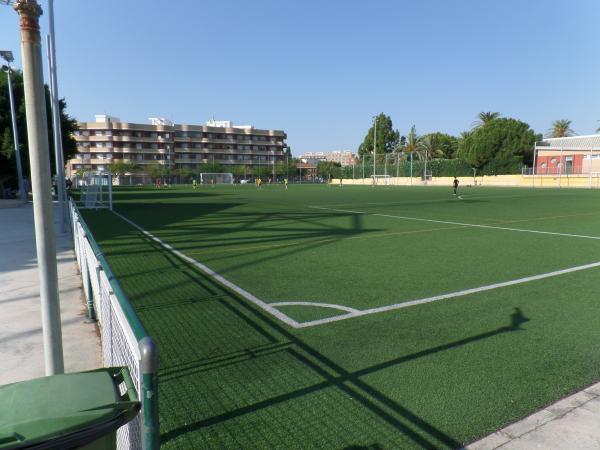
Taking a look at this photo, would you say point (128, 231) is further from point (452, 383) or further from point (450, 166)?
point (450, 166)

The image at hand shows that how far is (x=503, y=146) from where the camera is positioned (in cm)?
6769

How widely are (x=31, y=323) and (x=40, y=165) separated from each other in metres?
3.79

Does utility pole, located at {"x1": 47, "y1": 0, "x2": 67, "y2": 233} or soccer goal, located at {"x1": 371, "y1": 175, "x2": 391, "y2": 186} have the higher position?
utility pole, located at {"x1": 47, "y1": 0, "x2": 67, "y2": 233}

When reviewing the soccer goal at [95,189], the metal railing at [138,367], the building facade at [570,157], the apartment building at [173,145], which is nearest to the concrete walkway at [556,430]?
the metal railing at [138,367]

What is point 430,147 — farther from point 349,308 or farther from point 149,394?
point 149,394

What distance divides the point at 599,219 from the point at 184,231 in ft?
55.4

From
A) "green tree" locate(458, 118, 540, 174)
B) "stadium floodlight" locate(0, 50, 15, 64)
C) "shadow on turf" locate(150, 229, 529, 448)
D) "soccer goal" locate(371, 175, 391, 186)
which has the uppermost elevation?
"stadium floodlight" locate(0, 50, 15, 64)

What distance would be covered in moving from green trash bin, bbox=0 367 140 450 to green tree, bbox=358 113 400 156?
10317 cm

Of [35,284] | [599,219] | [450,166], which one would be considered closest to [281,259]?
[35,284]

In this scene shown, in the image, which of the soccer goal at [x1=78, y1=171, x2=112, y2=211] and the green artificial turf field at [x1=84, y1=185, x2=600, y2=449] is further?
the soccer goal at [x1=78, y1=171, x2=112, y2=211]

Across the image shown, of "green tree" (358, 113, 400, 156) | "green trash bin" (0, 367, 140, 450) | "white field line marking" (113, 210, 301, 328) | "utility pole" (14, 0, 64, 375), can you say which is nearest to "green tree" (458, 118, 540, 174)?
"green tree" (358, 113, 400, 156)

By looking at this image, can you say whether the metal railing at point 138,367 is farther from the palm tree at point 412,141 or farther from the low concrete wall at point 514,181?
the palm tree at point 412,141

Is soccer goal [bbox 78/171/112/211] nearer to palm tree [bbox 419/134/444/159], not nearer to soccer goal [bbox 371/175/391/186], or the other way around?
soccer goal [bbox 371/175/391/186]

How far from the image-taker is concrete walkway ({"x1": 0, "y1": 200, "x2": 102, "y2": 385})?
4426 mm
